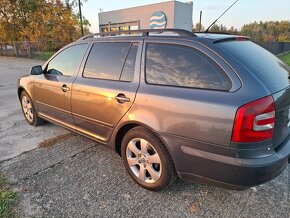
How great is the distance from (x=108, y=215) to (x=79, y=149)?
1.49 m

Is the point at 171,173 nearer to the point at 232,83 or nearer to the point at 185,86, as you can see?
the point at 185,86

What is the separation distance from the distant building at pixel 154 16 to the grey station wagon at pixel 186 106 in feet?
71.8

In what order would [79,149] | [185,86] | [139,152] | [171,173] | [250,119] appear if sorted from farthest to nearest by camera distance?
[79,149] → [139,152] → [171,173] → [185,86] → [250,119]

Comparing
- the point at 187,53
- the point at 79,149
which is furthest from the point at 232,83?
the point at 79,149

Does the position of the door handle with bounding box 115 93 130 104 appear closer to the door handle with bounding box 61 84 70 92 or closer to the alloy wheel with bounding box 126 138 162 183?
the alloy wheel with bounding box 126 138 162 183

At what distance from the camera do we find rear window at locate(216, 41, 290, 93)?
6.47 feet

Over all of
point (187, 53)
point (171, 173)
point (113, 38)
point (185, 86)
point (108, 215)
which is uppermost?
point (113, 38)

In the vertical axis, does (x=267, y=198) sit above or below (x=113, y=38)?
below

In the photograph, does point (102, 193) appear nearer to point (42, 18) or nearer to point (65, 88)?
point (65, 88)

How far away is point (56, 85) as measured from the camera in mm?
3488

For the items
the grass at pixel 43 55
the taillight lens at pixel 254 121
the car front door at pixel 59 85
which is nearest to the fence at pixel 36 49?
the grass at pixel 43 55

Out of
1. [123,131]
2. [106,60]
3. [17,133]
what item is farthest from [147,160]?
[17,133]

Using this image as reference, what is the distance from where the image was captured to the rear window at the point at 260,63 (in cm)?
197

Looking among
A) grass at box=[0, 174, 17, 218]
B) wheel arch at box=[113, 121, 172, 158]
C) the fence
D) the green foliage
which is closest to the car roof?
wheel arch at box=[113, 121, 172, 158]
